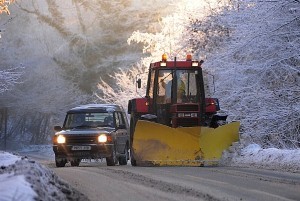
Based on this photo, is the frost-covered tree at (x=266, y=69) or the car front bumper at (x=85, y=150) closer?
the car front bumper at (x=85, y=150)

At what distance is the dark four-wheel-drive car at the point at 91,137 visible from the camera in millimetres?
16859

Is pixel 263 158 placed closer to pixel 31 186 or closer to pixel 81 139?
pixel 81 139

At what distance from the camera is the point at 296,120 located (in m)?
18.2

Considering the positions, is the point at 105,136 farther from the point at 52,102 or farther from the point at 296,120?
the point at 52,102

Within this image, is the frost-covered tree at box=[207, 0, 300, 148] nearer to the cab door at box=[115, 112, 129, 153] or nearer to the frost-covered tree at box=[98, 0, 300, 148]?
the frost-covered tree at box=[98, 0, 300, 148]

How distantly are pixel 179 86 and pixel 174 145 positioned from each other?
229 cm

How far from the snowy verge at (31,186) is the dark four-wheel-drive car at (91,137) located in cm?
753

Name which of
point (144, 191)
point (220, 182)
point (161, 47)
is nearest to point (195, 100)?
point (220, 182)

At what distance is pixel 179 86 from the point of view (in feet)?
55.7

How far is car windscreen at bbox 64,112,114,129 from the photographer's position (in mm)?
17875

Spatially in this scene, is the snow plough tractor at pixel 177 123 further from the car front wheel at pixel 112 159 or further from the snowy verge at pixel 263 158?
the car front wheel at pixel 112 159

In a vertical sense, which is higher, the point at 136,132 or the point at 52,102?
the point at 52,102

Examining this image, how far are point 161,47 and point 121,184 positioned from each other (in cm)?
2481

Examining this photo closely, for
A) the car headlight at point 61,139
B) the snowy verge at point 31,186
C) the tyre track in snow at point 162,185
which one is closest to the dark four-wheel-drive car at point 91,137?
the car headlight at point 61,139
